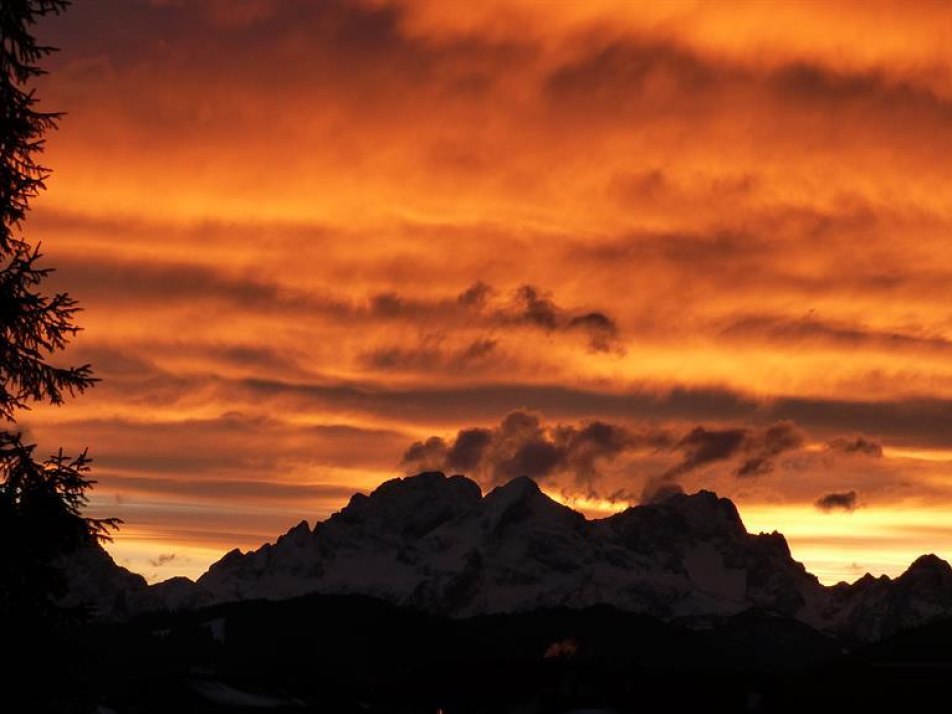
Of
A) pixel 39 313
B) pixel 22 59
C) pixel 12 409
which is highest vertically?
pixel 22 59

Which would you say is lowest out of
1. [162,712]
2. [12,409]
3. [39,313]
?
[162,712]

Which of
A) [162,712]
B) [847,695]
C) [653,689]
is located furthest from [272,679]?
[847,695]

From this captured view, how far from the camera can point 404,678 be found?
132m

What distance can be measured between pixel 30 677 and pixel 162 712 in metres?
91.3

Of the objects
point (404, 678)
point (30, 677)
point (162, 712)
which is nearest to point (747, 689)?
point (404, 678)

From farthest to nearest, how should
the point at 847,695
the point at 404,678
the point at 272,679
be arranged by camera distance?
the point at 272,679, the point at 404,678, the point at 847,695

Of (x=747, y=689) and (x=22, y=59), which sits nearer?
(x=22, y=59)

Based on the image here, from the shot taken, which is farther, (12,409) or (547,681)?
(547,681)

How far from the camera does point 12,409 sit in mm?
28250

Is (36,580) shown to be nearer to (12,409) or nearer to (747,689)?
(12,409)

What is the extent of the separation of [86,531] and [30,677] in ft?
9.31

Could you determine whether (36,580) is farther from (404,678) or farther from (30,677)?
(404,678)

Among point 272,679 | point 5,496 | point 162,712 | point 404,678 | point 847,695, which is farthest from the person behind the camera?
point 272,679

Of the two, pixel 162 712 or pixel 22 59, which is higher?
pixel 22 59
